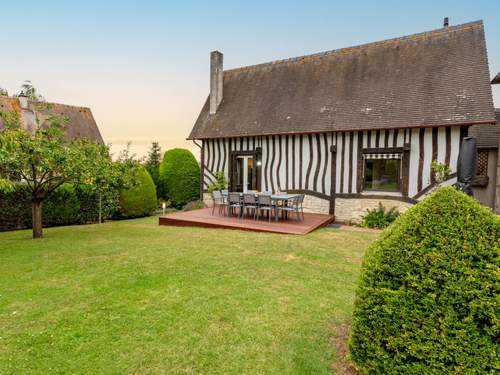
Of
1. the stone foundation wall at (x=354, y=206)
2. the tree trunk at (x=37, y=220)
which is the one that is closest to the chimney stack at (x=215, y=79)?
the stone foundation wall at (x=354, y=206)

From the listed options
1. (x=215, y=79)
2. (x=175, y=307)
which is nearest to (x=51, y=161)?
(x=175, y=307)

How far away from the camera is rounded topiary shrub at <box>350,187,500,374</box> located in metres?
1.70

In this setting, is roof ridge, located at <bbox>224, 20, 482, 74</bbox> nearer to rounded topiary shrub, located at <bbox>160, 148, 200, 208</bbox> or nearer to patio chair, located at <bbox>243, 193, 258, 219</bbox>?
rounded topiary shrub, located at <bbox>160, 148, 200, 208</bbox>

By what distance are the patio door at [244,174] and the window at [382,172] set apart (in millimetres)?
4066

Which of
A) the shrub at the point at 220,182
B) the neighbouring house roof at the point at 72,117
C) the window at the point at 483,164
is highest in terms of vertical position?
the neighbouring house roof at the point at 72,117

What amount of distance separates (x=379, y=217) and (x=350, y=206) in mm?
913

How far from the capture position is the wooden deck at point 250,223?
7.27 m

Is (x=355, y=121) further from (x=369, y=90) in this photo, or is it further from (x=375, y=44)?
(x=375, y=44)

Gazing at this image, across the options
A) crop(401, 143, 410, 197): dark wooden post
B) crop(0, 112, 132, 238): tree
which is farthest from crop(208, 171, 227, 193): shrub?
crop(401, 143, 410, 197): dark wooden post

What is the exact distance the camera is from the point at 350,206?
29.2ft

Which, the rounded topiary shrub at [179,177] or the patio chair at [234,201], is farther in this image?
the rounded topiary shrub at [179,177]

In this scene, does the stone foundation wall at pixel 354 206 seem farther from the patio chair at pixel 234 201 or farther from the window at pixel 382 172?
the patio chair at pixel 234 201

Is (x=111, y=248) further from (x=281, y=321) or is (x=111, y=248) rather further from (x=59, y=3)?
(x=59, y=3)

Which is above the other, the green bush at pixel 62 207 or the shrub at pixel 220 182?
the shrub at pixel 220 182
